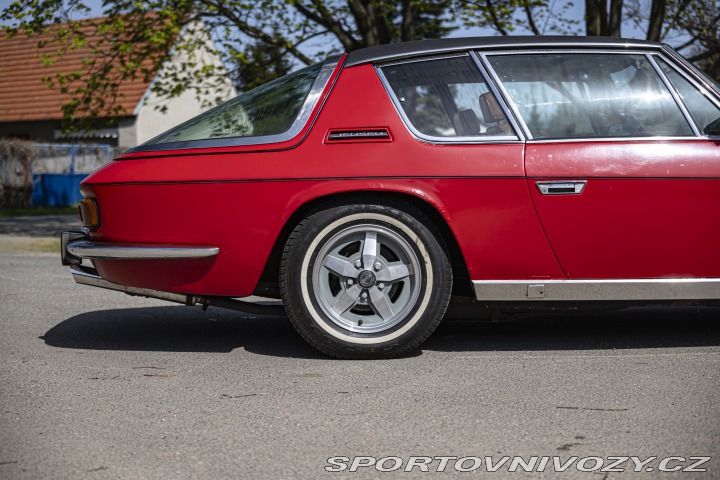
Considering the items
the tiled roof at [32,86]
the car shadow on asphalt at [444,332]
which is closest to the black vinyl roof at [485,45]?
the car shadow on asphalt at [444,332]

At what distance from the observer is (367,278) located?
4480 millimetres

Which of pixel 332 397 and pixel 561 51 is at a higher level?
pixel 561 51

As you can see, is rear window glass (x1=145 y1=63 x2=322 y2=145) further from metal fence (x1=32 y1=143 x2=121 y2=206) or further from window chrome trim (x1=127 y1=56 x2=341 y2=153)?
metal fence (x1=32 y1=143 x2=121 y2=206)

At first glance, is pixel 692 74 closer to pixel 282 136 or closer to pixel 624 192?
pixel 624 192

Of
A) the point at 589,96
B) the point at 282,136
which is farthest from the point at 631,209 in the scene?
the point at 282,136

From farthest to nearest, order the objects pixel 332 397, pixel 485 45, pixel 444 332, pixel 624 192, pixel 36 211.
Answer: pixel 36 211, pixel 444 332, pixel 485 45, pixel 624 192, pixel 332 397

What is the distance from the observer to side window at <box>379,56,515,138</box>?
14.9 feet

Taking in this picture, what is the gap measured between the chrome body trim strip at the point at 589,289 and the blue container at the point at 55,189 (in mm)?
20673

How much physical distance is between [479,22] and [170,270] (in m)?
11.3

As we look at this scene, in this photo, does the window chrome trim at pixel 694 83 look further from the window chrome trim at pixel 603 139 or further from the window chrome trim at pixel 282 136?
the window chrome trim at pixel 282 136

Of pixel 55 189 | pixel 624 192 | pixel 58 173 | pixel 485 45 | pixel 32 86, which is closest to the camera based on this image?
pixel 624 192

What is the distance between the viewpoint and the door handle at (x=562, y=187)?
441cm

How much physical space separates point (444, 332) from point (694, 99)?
5.99 feet

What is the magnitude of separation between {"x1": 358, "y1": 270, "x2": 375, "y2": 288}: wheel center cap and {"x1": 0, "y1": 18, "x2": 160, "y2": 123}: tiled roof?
77.9 feet
